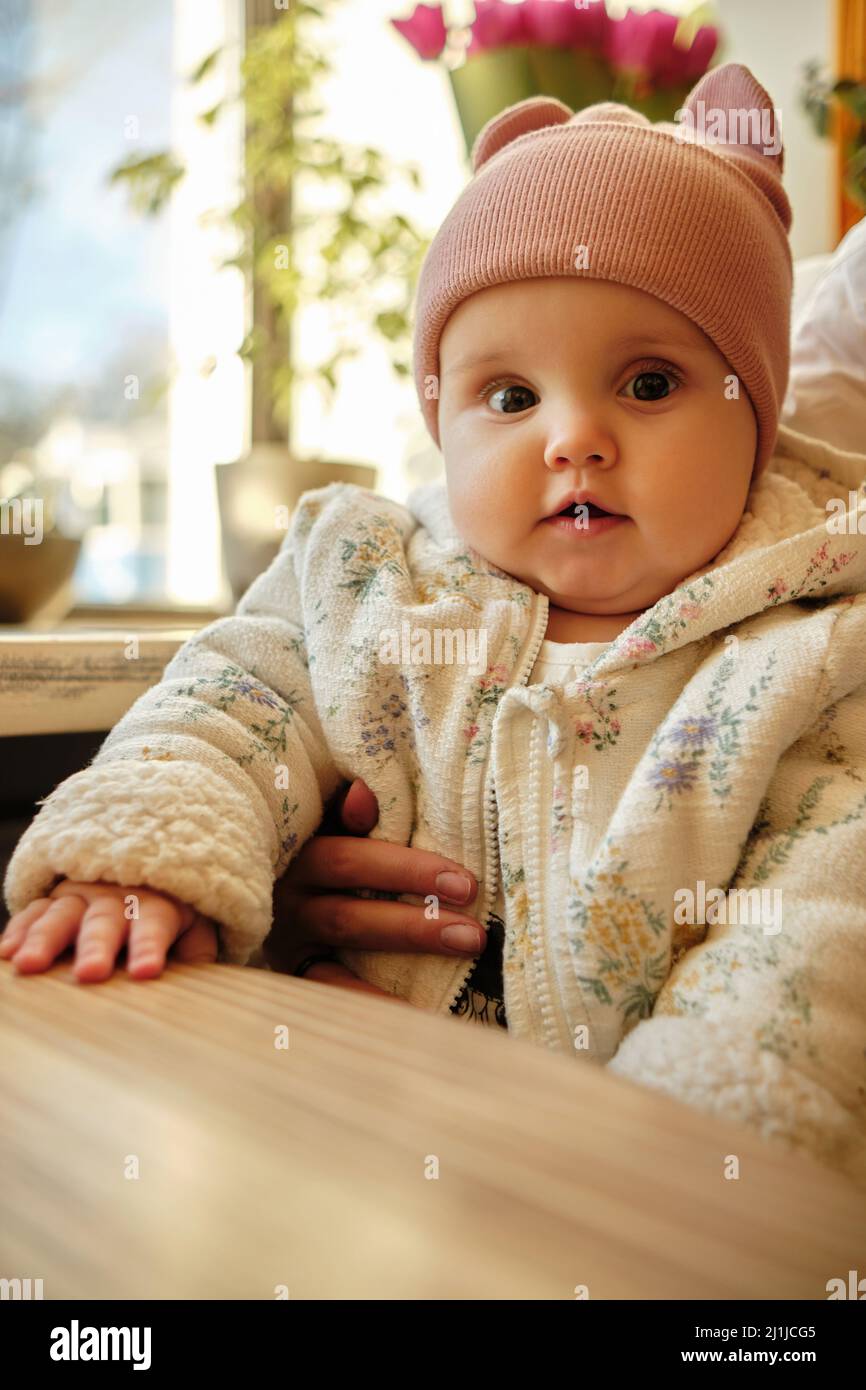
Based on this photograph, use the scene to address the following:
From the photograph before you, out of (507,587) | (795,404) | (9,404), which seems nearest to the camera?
(507,587)

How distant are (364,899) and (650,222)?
0.57 meters

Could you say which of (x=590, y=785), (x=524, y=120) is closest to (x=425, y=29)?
(x=524, y=120)

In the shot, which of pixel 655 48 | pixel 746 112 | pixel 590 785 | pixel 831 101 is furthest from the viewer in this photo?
pixel 831 101

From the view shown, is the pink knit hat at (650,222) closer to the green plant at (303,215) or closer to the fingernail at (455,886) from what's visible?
the fingernail at (455,886)

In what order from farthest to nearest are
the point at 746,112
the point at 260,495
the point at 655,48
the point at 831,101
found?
the point at 831,101 → the point at 260,495 → the point at 655,48 → the point at 746,112

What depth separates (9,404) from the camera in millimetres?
1804

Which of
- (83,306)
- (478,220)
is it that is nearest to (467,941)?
(478,220)

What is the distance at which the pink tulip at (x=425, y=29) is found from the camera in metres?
1.41

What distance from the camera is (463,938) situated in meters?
0.74

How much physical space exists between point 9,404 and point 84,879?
1.48 metres

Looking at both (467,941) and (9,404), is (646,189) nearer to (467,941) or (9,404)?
(467,941)

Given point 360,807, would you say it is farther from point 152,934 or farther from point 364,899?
point 152,934

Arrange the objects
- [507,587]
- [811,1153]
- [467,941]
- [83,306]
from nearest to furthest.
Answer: [811,1153]
[467,941]
[507,587]
[83,306]

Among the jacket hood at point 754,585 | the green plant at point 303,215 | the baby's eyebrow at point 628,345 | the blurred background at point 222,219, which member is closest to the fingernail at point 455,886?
the jacket hood at point 754,585
